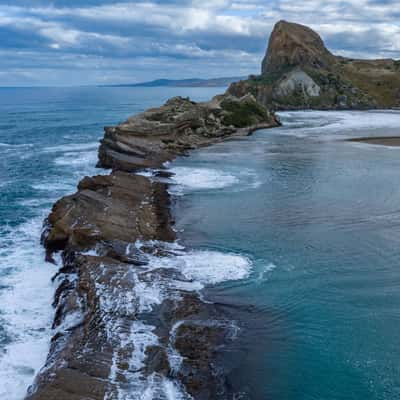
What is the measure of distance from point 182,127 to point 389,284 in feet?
140

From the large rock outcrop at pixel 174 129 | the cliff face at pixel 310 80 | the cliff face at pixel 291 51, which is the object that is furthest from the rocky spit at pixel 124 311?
the cliff face at pixel 291 51

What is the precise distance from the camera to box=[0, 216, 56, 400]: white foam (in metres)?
13.7

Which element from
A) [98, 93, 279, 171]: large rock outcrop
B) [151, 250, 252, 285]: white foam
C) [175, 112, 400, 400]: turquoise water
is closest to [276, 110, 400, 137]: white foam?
[98, 93, 279, 171]: large rock outcrop

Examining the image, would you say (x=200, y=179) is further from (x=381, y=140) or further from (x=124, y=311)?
(x=381, y=140)

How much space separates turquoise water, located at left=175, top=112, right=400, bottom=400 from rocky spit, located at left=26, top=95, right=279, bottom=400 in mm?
1075

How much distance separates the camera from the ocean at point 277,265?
1384cm

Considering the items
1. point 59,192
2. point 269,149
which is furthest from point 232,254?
point 269,149

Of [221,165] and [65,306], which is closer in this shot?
[65,306]

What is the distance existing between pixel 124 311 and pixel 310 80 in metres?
100

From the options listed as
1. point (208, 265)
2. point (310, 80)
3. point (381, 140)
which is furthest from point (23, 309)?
point (310, 80)

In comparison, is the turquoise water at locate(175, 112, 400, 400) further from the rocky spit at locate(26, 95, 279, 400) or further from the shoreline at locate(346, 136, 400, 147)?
the shoreline at locate(346, 136, 400, 147)

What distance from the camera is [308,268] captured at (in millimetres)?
20203

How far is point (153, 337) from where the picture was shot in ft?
48.4

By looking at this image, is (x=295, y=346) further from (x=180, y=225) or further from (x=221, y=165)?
(x=221, y=165)
